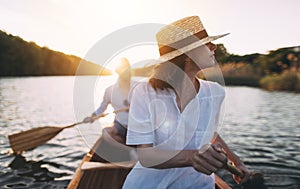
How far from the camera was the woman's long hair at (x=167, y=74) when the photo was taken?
1.34 m

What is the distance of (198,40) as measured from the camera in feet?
4.16

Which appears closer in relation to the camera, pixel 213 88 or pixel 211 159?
pixel 211 159

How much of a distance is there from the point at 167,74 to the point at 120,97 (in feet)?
10.5

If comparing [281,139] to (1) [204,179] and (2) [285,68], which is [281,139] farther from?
(2) [285,68]

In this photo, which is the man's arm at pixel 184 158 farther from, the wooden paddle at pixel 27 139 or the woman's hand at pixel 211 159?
the wooden paddle at pixel 27 139

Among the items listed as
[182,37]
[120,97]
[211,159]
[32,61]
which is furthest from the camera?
[32,61]

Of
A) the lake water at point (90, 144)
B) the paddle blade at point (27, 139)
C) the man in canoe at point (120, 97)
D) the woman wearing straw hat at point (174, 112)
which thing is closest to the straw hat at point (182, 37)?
the woman wearing straw hat at point (174, 112)

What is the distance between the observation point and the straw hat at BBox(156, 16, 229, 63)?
4.13 ft

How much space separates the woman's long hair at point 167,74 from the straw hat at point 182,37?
0.16ft

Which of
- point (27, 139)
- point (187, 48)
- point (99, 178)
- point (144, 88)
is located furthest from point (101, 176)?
point (27, 139)

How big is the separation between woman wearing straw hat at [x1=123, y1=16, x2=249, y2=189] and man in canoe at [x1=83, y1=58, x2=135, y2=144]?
2.58 m

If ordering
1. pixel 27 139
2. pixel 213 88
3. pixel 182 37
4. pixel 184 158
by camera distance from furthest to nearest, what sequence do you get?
pixel 27 139
pixel 213 88
pixel 182 37
pixel 184 158

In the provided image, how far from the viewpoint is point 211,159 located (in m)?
0.99

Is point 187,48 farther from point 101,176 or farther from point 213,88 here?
point 101,176
